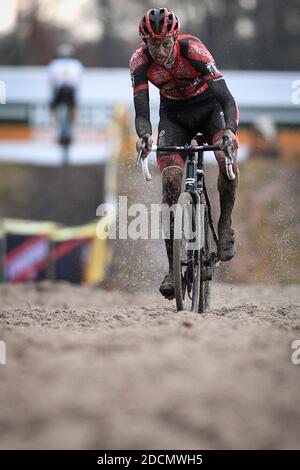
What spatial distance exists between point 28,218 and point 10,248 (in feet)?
32.5

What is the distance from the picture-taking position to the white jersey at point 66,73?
1952 cm

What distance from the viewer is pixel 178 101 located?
7164 mm

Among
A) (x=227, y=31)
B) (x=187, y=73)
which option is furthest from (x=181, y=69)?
(x=227, y=31)

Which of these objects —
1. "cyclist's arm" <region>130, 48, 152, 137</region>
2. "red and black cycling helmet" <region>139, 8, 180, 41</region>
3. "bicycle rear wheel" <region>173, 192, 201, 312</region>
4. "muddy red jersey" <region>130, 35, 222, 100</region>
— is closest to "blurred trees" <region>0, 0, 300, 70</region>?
"muddy red jersey" <region>130, 35, 222, 100</region>

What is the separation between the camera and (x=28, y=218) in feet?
72.8

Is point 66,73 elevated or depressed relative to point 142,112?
elevated

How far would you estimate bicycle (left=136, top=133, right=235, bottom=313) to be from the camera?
258 inches

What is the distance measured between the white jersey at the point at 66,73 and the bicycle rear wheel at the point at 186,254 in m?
13.3

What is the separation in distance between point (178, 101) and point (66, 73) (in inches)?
506

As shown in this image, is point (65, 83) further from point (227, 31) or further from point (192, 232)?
point (192, 232)

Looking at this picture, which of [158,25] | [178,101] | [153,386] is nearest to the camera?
[153,386]

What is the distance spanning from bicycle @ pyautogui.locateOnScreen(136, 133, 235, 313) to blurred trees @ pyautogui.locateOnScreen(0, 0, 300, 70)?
41.0ft

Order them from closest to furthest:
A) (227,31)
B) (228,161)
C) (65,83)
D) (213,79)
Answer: (228,161)
(213,79)
(65,83)
(227,31)

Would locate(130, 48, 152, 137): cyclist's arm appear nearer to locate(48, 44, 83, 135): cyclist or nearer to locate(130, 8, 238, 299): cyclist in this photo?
locate(130, 8, 238, 299): cyclist
